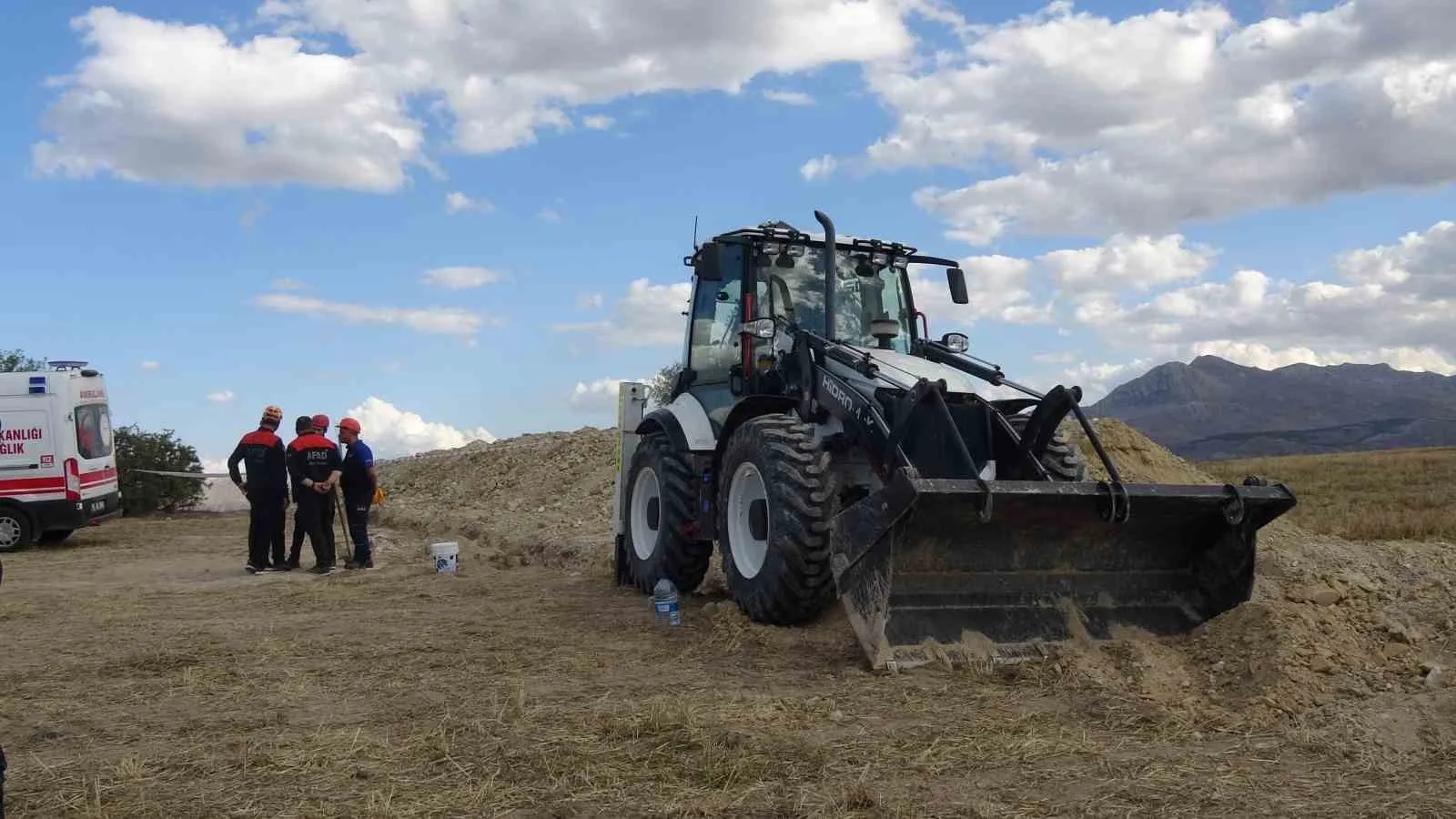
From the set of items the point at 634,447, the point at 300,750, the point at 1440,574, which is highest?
the point at 634,447

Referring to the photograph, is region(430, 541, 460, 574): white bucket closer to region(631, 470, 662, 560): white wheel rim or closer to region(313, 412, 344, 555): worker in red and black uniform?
region(313, 412, 344, 555): worker in red and black uniform

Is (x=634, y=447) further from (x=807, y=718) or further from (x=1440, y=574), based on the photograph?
(x=1440, y=574)

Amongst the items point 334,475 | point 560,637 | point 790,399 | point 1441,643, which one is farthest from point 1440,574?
point 334,475

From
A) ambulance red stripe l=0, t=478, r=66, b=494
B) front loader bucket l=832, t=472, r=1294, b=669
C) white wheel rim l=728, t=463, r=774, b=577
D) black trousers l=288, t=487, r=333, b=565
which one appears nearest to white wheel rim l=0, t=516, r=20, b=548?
ambulance red stripe l=0, t=478, r=66, b=494

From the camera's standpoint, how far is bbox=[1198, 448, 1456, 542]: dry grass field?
14331mm

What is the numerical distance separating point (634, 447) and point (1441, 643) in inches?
244

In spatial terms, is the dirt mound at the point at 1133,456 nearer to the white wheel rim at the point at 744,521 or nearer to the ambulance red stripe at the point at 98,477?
the white wheel rim at the point at 744,521

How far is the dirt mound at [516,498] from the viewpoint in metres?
14.5

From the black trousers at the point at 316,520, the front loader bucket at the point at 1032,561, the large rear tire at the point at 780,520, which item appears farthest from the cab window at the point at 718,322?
the black trousers at the point at 316,520

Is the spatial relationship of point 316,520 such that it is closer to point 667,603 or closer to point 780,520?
point 667,603

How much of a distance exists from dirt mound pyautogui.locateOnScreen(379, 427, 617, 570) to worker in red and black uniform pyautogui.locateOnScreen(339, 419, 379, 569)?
1.37 m

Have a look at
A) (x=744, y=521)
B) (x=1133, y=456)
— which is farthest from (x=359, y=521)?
(x=1133, y=456)

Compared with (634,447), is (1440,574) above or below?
below

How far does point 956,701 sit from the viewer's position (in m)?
5.52
